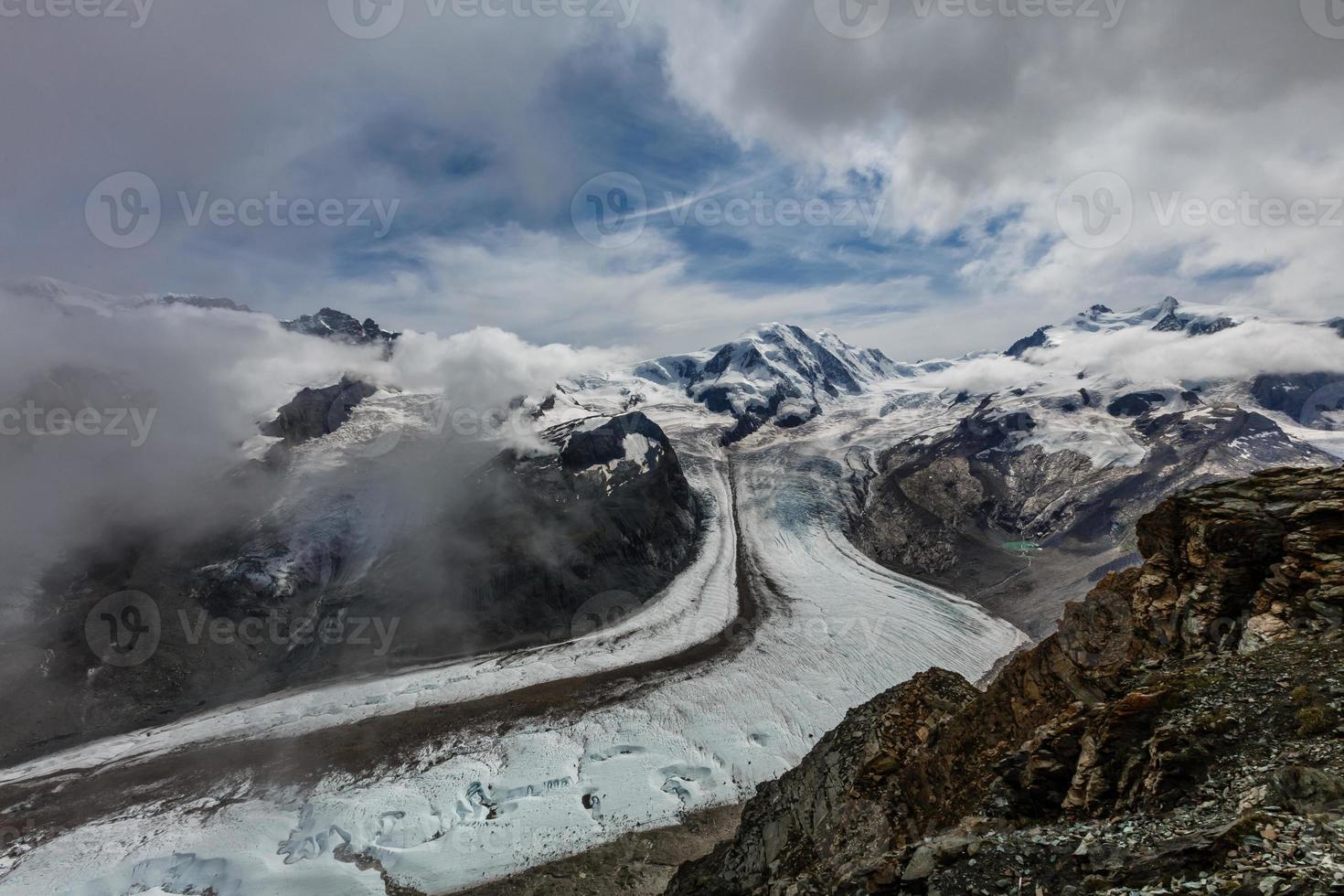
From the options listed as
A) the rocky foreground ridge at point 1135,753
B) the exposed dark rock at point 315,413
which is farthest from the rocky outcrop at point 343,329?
the rocky foreground ridge at point 1135,753

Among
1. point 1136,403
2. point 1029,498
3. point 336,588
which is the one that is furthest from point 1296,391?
point 336,588

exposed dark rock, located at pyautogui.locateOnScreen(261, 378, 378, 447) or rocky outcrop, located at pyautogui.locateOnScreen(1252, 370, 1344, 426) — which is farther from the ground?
exposed dark rock, located at pyautogui.locateOnScreen(261, 378, 378, 447)

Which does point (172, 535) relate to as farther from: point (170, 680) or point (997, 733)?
point (997, 733)

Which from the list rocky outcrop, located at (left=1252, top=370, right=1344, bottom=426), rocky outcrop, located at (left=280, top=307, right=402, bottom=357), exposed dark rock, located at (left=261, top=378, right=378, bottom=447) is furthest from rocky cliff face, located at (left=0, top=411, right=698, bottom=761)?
rocky outcrop, located at (left=1252, top=370, right=1344, bottom=426)

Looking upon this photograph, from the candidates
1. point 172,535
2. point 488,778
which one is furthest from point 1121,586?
point 172,535

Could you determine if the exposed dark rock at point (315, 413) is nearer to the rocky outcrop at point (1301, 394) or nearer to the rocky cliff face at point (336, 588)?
the rocky cliff face at point (336, 588)

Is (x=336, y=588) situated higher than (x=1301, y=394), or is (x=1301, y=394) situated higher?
(x=1301, y=394)

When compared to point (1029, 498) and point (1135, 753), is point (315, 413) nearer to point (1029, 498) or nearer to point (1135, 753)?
point (1135, 753)

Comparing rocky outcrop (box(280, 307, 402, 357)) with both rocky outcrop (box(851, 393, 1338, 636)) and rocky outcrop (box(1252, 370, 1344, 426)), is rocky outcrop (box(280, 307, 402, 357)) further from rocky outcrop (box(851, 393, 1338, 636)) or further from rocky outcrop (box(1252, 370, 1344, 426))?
rocky outcrop (box(1252, 370, 1344, 426))
